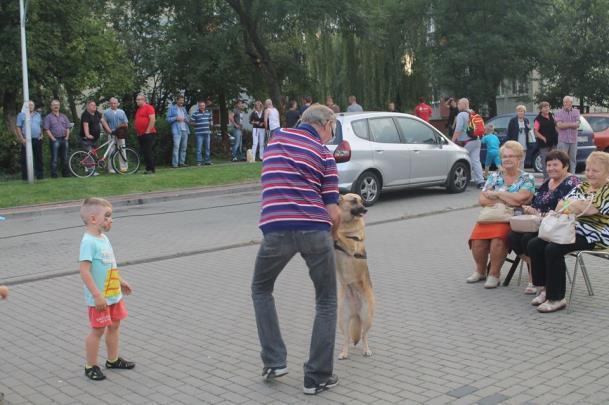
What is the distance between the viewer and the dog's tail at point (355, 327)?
18.8 ft

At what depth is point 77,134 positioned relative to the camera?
22531 millimetres

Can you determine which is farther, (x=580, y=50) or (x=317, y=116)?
(x=580, y=50)

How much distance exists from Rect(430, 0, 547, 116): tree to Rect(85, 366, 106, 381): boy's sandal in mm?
29205

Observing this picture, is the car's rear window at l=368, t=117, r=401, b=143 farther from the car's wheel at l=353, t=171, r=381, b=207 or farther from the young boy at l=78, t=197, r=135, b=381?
the young boy at l=78, t=197, r=135, b=381

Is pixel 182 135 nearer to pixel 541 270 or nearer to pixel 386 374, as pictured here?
pixel 541 270

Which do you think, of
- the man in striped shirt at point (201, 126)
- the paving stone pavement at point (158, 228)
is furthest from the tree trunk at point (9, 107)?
the paving stone pavement at point (158, 228)

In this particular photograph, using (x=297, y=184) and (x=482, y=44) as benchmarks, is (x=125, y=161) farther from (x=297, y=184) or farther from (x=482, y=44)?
(x=482, y=44)

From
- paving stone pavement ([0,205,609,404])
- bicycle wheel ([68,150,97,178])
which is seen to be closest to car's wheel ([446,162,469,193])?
paving stone pavement ([0,205,609,404])

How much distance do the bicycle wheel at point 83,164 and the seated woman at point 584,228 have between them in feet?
48.8

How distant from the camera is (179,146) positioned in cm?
2300

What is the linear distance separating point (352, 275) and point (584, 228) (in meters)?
2.53

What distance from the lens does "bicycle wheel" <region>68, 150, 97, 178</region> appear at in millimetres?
19641

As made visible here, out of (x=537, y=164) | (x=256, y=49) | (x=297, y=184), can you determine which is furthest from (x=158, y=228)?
(x=256, y=49)

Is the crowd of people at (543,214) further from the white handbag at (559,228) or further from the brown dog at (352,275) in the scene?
the brown dog at (352,275)
